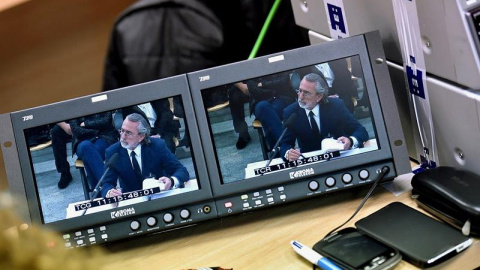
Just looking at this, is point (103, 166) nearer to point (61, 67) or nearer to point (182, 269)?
point (182, 269)

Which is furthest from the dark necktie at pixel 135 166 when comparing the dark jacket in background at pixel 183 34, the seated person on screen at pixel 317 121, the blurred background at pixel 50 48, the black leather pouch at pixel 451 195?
the blurred background at pixel 50 48

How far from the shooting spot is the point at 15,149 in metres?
1.00

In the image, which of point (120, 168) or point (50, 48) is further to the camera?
point (50, 48)

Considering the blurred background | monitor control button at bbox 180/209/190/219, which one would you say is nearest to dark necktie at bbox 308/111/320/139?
monitor control button at bbox 180/209/190/219

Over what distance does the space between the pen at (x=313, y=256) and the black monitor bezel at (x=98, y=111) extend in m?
0.16

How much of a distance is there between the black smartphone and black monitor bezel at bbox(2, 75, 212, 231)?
203 mm

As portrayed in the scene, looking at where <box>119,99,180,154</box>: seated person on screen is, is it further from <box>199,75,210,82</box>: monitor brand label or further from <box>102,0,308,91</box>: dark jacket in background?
<box>102,0,308,91</box>: dark jacket in background

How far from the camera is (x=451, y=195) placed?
878 millimetres

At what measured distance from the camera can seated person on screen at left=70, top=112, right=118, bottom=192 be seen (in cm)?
98

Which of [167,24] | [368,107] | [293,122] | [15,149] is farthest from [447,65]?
[167,24]

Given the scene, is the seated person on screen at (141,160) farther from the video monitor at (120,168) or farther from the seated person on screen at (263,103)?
the seated person on screen at (263,103)

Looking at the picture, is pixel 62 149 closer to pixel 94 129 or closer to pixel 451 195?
pixel 94 129

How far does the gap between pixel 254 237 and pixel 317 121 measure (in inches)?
7.8

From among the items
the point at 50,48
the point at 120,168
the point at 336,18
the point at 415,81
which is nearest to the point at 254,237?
the point at 120,168
